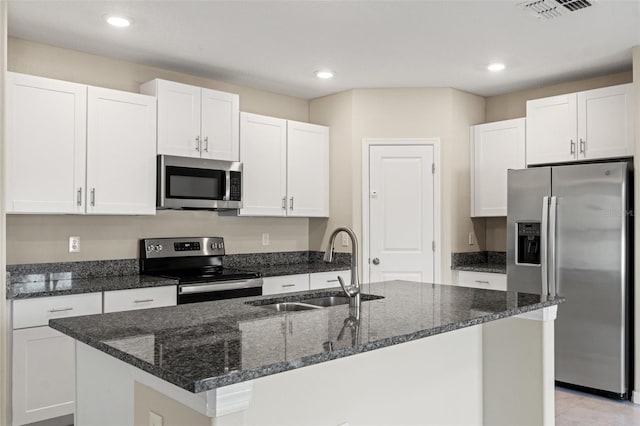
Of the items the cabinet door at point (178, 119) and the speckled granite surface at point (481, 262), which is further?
the speckled granite surface at point (481, 262)

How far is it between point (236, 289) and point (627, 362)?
109 inches

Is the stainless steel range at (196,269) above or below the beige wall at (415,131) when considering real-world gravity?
below

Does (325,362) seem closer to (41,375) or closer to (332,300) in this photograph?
(332,300)

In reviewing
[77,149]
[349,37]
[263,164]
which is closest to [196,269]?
[263,164]

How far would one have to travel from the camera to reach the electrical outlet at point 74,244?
3717 mm

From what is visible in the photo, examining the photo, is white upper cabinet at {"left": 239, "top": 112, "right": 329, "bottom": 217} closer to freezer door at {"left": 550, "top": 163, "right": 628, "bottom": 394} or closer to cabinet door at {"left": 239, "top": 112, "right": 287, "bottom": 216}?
cabinet door at {"left": 239, "top": 112, "right": 287, "bottom": 216}

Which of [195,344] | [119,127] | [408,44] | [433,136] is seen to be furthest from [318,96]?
[195,344]

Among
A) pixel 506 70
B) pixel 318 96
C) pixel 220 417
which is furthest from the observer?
pixel 318 96

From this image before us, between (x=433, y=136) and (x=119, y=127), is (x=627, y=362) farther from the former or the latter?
(x=119, y=127)

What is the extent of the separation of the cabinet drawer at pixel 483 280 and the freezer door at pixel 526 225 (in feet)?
0.59

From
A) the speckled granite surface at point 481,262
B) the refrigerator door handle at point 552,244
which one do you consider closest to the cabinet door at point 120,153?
the speckled granite surface at point 481,262

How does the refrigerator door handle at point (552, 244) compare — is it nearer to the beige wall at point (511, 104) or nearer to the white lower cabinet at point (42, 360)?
the beige wall at point (511, 104)

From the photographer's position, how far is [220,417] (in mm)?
1338

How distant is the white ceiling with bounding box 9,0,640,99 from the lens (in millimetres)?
3057
